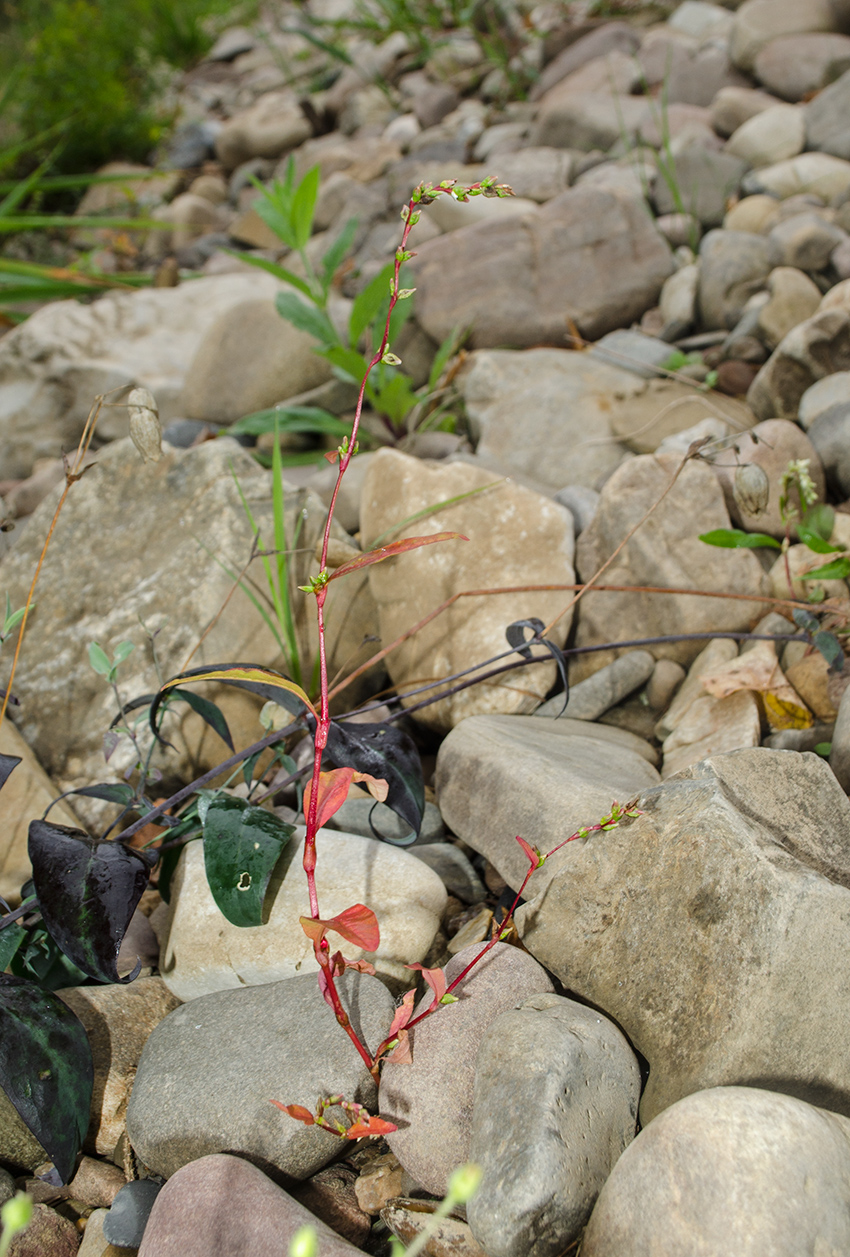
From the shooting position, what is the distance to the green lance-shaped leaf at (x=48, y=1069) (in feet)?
4.15

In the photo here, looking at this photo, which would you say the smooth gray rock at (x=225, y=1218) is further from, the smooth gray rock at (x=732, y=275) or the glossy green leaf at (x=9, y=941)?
the smooth gray rock at (x=732, y=275)

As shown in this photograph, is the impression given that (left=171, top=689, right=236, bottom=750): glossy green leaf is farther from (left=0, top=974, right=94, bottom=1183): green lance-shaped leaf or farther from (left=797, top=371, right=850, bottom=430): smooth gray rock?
(left=797, top=371, right=850, bottom=430): smooth gray rock

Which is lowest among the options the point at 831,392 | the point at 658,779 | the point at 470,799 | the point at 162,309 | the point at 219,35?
the point at 658,779

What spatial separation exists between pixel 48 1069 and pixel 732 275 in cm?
303

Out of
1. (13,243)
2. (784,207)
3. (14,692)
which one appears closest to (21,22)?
(13,243)

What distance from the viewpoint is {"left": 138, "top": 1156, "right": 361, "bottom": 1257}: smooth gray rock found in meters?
1.10

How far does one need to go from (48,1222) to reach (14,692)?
1188 millimetres

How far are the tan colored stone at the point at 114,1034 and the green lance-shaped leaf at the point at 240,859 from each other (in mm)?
290

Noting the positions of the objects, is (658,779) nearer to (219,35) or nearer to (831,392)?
(831,392)

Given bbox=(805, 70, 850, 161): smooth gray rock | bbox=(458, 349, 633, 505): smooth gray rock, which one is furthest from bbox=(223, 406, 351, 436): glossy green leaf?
bbox=(805, 70, 850, 161): smooth gray rock

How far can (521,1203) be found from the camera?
3.42 ft

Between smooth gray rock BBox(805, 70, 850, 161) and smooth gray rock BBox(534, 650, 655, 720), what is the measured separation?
2.79 m

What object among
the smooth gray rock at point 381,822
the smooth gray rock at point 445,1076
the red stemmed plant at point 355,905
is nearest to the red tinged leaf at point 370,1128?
the red stemmed plant at point 355,905

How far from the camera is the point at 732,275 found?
299cm
